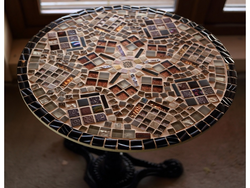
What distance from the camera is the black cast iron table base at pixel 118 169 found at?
1.65m

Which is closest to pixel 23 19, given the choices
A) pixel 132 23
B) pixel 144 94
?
pixel 132 23

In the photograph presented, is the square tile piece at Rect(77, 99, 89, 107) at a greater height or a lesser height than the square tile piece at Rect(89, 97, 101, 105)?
lesser

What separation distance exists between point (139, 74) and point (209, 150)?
0.97 m

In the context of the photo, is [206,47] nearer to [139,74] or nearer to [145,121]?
[139,74]

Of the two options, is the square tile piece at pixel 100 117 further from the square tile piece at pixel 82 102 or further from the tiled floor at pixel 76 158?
the tiled floor at pixel 76 158

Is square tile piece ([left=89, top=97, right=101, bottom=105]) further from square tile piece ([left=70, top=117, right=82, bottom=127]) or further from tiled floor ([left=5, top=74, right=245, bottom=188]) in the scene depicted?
tiled floor ([left=5, top=74, right=245, bottom=188])

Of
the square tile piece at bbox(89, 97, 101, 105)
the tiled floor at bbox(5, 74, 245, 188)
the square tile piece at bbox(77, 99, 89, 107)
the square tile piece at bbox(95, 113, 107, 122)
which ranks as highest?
the square tile piece at bbox(89, 97, 101, 105)

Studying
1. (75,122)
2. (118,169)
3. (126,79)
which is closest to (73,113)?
(75,122)

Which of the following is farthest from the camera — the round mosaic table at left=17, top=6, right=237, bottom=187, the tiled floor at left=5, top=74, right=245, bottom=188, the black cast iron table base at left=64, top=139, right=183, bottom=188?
the tiled floor at left=5, top=74, right=245, bottom=188

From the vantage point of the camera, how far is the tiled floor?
1.77 m

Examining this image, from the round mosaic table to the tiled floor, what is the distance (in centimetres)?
38

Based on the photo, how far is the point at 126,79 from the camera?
1275mm

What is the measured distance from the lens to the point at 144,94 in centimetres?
122

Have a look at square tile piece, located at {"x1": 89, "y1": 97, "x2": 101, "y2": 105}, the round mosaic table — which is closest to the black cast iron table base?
the round mosaic table
